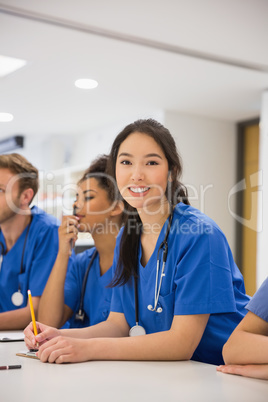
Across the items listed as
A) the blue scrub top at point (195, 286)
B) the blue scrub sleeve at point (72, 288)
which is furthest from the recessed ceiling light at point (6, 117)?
the blue scrub top at point (195, 286)

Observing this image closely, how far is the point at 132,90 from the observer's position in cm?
431

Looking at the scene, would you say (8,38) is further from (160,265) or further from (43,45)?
(160,265)

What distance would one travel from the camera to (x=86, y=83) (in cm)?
415

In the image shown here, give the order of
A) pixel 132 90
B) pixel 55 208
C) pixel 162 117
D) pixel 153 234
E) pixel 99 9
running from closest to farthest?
pixel 153 234, pixel 99 9, pixel 132 90, pixel 162 117, pixel 55 208

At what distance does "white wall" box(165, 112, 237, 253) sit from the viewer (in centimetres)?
498

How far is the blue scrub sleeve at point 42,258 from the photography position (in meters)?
2.21

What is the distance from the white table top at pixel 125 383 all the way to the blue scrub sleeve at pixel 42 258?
2.88ft

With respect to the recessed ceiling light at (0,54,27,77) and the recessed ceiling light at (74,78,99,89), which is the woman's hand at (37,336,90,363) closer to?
the recessed ceiling light at (0,54,27,77)

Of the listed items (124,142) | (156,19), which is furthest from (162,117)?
(124,142)

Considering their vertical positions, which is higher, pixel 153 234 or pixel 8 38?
pixel 8 38

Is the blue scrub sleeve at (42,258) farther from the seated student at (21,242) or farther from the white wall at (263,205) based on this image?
the white wall at (263,205)

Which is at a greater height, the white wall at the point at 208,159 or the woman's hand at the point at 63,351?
the white wall at the point at 208,159

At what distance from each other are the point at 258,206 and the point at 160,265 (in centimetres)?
303

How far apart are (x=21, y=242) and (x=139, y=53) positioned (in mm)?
1717
